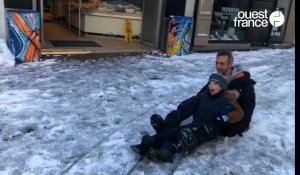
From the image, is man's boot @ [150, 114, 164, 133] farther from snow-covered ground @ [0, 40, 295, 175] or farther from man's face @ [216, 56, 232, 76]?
man's face @ [216, 56, 232, 76]

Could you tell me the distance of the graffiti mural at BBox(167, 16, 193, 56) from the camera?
8406mm

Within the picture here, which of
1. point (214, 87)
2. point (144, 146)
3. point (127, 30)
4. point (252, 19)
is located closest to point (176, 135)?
point (144, 146)

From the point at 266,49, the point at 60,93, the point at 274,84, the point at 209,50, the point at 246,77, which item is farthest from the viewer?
the point at 266,49

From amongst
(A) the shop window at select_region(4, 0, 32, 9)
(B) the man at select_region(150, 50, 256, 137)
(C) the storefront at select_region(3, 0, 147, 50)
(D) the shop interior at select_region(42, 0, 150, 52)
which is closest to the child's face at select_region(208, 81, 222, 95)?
(B) the man at select_region(150, 50, 256, 137)

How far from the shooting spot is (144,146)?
11.3ft

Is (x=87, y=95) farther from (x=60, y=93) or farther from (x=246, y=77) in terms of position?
(x=246, y=77)

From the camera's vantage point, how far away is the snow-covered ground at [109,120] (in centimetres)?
341

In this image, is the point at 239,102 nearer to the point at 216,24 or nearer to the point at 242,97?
the point at 242,97

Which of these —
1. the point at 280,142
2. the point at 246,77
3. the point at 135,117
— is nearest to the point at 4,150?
the point at 135,117

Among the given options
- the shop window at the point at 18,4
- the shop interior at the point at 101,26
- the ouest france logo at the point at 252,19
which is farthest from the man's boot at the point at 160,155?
the ouest france logo at the point at 252,19

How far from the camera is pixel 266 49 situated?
1097 cm

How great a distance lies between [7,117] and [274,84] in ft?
16.2

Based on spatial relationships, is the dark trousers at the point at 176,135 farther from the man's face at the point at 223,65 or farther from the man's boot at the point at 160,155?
the man's face at the point at 223,65

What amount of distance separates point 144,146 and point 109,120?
107 centimetres
